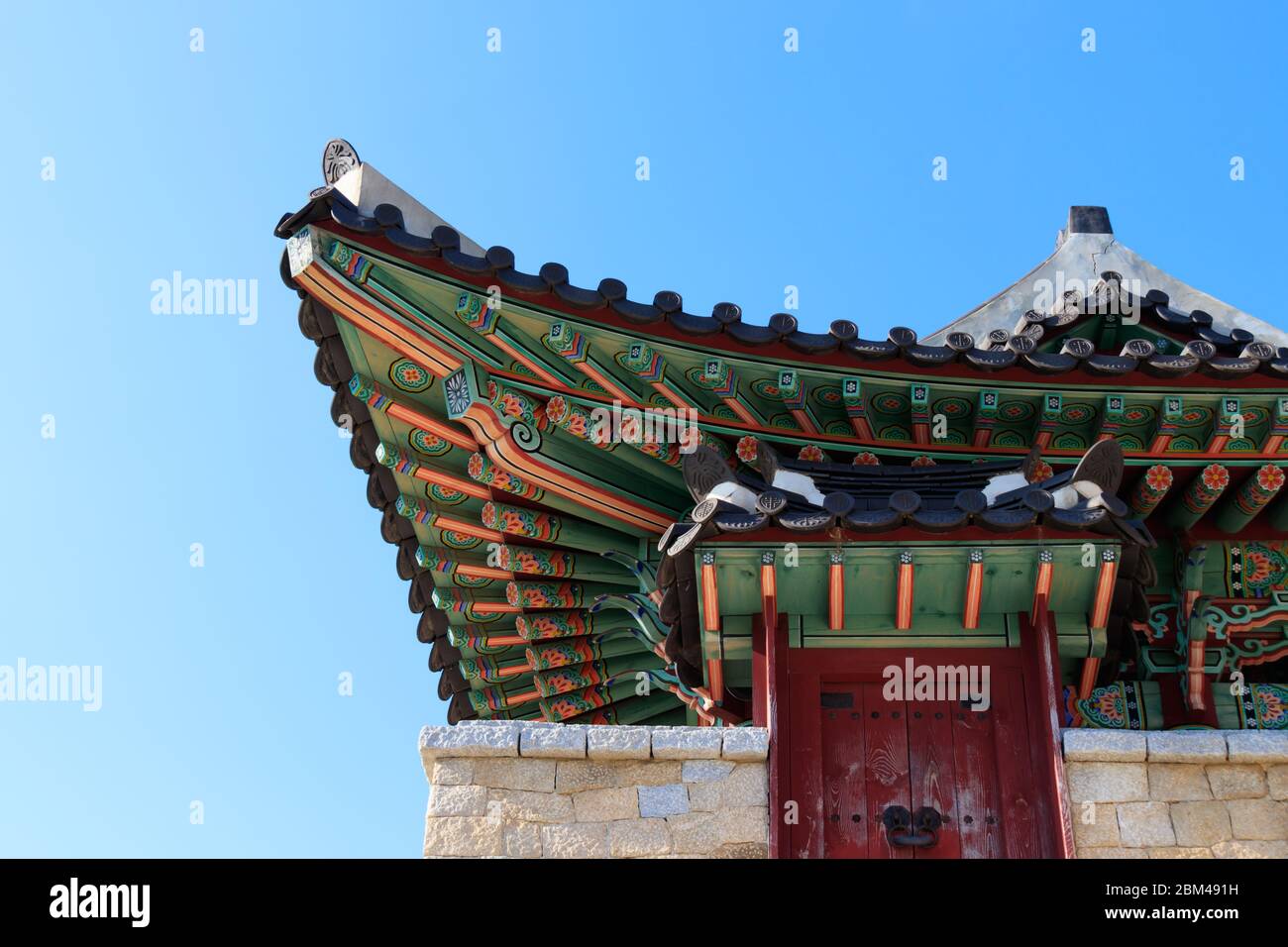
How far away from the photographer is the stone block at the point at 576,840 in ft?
32.1

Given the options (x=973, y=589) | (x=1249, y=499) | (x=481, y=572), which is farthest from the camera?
(x=481, y=572)

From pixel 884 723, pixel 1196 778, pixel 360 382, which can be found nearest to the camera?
pixel 1196 778

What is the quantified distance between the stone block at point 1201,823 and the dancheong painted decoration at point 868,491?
1.77ft

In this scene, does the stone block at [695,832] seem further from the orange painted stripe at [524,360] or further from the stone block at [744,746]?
the orange painted stripe at [524,360]

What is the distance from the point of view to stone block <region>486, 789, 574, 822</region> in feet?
32.5

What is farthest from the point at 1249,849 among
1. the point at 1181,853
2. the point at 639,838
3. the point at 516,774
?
the point at 516,774

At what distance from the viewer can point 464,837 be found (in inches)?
388

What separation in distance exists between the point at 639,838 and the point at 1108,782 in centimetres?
232

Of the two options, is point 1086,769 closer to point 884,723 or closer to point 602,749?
→ point 884,723

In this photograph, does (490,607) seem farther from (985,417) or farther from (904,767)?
(985,417)

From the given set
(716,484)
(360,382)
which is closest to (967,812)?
(716,484)

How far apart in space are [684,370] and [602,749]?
215 cm

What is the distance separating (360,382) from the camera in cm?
1125

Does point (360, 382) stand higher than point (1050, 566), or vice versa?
point (360, 382)
